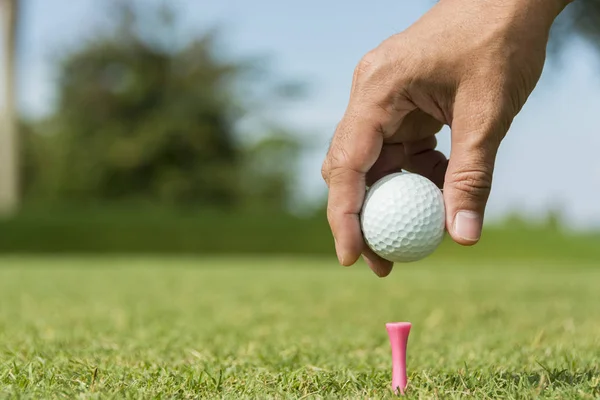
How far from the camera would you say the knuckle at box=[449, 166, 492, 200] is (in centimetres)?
158

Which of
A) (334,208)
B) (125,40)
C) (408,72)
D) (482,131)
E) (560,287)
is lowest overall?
(560,287)

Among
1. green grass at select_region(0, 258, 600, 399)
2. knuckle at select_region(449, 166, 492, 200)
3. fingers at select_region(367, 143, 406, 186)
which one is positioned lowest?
green grass at select_region(0, 258, 600, 399)

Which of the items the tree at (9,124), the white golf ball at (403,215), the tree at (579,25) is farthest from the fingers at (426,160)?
the tree at (9,124)

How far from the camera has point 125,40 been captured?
28.0 meters

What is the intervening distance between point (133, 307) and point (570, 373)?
3.00 metres

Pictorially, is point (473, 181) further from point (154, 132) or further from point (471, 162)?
point (154, 132)

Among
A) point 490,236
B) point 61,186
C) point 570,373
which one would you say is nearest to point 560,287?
point 570,373

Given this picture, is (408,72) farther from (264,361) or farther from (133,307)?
(133,307)

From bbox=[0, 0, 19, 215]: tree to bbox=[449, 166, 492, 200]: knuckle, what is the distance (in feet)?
52.4

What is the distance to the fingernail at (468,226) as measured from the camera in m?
1.63

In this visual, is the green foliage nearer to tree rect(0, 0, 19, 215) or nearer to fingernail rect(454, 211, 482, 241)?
tree rect(0, 0, 19, 215)

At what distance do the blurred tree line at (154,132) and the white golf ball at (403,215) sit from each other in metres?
25.4

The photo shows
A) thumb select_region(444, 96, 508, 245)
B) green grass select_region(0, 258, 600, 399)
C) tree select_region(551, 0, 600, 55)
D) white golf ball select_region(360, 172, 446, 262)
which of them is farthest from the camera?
tree select_region(551, 0, 600, 55)

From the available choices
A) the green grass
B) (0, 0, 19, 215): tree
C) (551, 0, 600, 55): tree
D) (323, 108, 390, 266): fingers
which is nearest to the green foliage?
(0, 0, 19, 215): tree
